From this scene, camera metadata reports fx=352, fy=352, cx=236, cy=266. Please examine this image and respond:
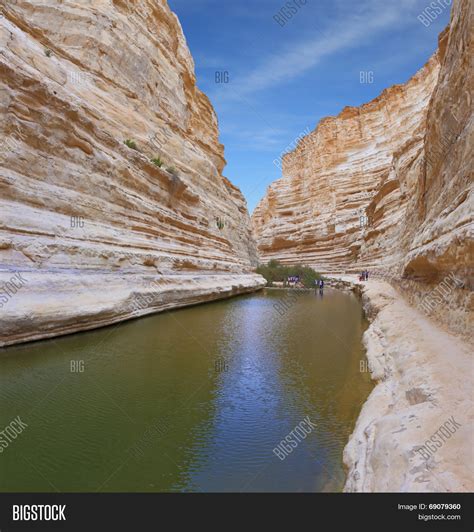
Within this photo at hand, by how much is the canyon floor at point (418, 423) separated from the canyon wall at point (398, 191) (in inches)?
46.0

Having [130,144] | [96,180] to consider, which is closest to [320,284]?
[130,144]

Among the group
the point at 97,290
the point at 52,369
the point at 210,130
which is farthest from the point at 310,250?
the point at 52,369

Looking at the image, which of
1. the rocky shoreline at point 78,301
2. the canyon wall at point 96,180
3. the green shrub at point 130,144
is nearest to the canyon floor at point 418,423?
the rocky shoreline at point 78,301

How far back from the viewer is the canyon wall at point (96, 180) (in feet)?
27.6

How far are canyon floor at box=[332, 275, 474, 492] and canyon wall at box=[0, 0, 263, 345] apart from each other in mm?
6697

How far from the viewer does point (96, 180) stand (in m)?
11.8

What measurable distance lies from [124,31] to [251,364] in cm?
1893

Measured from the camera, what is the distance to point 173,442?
4.00 metres

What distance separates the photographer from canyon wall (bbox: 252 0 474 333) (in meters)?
6.31

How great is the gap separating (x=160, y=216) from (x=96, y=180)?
3831 millimetres

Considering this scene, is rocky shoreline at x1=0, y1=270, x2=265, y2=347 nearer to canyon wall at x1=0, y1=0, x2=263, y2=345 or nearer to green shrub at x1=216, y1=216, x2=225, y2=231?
canyon wall at x1=0, y1=0, x2=263, y2=345

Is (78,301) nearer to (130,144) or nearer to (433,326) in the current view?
(433,326)

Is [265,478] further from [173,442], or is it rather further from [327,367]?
[327,367]

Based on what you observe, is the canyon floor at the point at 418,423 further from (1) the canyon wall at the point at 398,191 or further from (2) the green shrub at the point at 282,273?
(2) the green shrub at the point at 282,273
